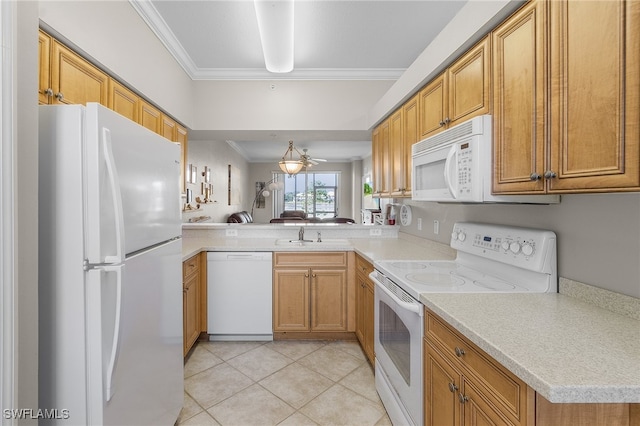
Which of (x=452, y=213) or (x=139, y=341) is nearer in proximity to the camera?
(x=139, y=341)

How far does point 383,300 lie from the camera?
1.86m

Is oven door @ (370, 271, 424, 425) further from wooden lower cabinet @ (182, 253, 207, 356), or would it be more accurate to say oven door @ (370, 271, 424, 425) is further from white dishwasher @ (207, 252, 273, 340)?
wooden lower cabinet @ (182, 253, 207, 356)

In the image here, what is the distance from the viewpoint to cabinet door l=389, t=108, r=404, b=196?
98.9 inches

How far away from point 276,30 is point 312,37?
18.7 inches

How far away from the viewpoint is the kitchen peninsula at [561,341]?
0.70 m

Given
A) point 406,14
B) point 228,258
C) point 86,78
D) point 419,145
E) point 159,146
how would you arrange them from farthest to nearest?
point 228,258
point 406,14
point 419,145
point 86,78
point 159,146

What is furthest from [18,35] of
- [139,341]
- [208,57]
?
[208,57]

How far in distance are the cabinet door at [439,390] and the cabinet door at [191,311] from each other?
1818 millimetres

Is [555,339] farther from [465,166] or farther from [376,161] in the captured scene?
[376,161]

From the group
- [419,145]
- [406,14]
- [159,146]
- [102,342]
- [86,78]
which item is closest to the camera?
[102,342]

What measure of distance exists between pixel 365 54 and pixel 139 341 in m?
2.80

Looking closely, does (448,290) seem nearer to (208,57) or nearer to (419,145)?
(419,145)

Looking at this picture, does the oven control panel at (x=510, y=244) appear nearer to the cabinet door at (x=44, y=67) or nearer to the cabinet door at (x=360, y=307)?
the cabinet door at (x=360, y=307)

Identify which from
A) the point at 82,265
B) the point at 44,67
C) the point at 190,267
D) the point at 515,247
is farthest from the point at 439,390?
the point at 44,67
